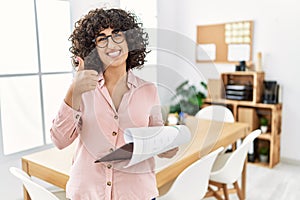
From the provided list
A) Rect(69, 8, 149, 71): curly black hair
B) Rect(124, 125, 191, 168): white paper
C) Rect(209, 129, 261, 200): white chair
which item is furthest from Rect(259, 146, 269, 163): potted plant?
Rect(69, 8, 149, 71): curly black hair

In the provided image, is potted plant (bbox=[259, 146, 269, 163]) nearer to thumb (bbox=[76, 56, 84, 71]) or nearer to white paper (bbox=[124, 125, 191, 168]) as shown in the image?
white paper (bbox=[124, 125, 191, 168])

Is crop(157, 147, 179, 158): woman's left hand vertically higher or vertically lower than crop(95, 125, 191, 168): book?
lower

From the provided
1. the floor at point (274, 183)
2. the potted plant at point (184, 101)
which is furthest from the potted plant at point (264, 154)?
the potted plant at point (184, 101)

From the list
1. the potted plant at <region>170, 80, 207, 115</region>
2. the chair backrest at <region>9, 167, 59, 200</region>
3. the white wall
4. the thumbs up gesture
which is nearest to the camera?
the thumbs up gesture

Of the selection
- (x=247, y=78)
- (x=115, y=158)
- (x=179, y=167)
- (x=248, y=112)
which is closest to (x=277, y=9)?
(x=247, y=78)

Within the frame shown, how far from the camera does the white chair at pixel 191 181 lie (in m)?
1.48

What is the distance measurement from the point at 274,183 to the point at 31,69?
2592 millimetres

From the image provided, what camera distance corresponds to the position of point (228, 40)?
373 cm

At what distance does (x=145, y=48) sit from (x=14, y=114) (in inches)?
73.5

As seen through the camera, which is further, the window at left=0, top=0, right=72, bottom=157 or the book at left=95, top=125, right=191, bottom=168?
the window at left=0, top=0, right=72, bottom=157

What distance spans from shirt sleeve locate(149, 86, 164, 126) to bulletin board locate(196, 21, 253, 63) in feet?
9.08

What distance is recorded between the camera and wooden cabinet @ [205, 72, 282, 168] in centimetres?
329

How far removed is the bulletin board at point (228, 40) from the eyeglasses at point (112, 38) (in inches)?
112

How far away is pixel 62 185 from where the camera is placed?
1494 millimetres
